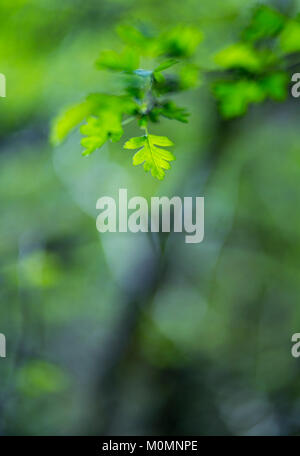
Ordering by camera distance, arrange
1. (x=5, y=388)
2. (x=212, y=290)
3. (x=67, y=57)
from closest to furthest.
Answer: (x=67, y=57) < (x=5, y=388) < (x=212, y=290)

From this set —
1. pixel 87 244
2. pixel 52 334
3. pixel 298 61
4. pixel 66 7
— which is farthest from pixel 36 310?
pixel 298 61

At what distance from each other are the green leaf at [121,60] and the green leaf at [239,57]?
0.89ft

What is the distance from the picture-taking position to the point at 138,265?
1.84m

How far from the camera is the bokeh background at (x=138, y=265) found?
167 cm

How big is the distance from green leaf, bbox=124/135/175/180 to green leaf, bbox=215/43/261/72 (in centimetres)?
31

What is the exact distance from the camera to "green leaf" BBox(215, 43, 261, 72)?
815 mm

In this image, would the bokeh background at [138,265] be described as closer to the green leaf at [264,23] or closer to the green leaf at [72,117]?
the green leaf at [264,23]

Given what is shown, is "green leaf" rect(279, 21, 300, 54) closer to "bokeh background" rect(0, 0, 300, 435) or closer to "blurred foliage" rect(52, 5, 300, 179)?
"blurred foliage" rect(52, 5, 300, 179)

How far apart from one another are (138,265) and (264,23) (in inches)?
49.8

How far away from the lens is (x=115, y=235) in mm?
2299

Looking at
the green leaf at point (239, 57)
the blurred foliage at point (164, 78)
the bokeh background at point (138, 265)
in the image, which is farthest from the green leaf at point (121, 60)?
the bokeh background at point (138, 265)

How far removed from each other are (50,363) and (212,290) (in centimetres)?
115

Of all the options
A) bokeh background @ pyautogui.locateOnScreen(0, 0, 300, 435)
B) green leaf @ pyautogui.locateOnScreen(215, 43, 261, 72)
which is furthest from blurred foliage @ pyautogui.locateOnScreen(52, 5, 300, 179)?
bokeh background @ pyautogui.locateOnScreen(0, 0, 300, 435)
